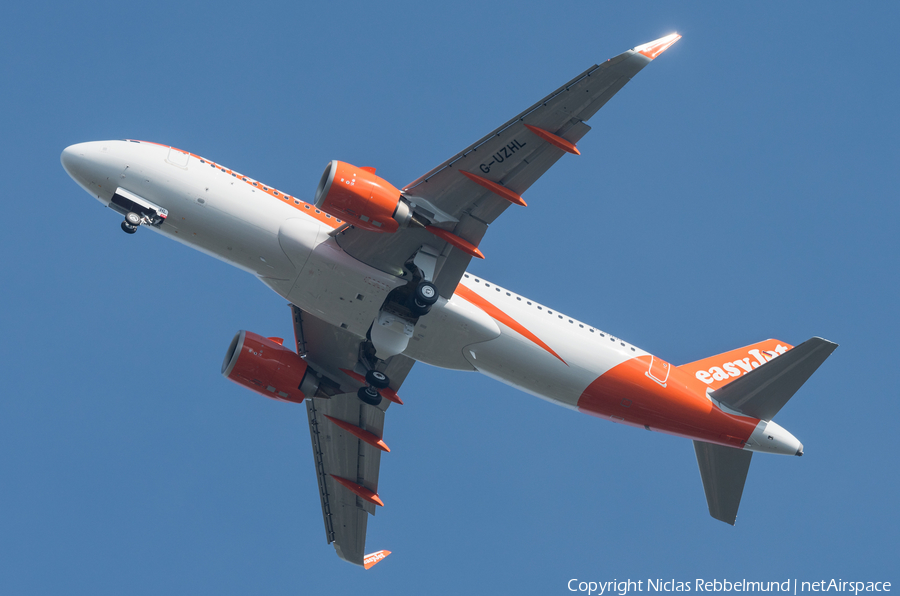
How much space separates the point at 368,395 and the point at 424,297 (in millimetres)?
8695

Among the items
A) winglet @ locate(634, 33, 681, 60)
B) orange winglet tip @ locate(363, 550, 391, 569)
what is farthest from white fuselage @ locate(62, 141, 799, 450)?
orange winglet tip @ locate(363, 550, 391, 569)

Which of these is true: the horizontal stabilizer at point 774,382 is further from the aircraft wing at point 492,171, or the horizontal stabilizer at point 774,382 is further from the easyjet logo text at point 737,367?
the aircraft wing at point 492,171

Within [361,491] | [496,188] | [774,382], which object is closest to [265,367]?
[361,491]

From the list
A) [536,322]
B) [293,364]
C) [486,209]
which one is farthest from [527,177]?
[293,364]

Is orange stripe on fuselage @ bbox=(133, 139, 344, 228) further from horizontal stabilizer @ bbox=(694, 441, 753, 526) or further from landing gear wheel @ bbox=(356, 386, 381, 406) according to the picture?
horizontal stabilizer @ bbox=(694, 441, 753, 526)

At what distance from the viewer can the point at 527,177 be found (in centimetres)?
3203

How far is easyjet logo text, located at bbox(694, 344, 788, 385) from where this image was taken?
38.3 meters

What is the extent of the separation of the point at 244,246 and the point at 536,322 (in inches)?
499

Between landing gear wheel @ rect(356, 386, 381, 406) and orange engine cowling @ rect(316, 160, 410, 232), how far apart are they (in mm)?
11067

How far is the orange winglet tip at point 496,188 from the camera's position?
31891mm

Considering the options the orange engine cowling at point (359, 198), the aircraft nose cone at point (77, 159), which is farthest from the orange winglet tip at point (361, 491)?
the aircraft nose cone at point (77, 159)

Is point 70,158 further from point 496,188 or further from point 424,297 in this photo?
point 496,188

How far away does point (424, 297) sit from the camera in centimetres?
3375

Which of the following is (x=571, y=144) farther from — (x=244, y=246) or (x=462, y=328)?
(x=244, y=246)
